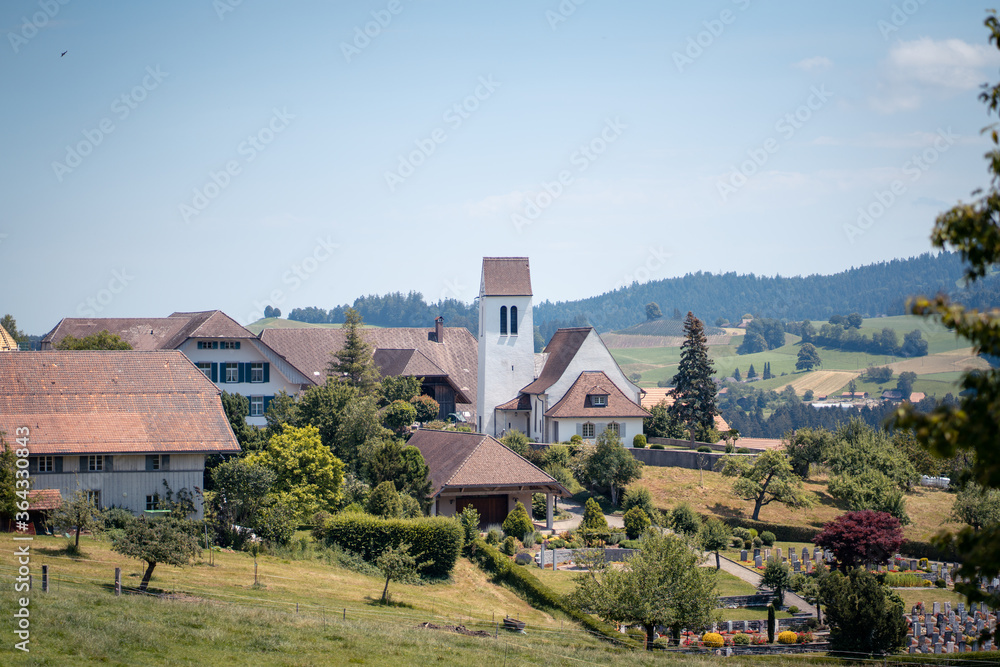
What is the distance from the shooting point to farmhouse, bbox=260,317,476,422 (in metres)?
70.2

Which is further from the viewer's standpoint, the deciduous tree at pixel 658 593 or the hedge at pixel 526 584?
the hedge at pixel 526 584

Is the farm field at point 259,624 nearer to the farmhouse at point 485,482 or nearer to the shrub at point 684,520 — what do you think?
the farmhouse at point 485,482

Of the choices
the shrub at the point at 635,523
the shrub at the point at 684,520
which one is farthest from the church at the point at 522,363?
the shrub at the point at 635,523

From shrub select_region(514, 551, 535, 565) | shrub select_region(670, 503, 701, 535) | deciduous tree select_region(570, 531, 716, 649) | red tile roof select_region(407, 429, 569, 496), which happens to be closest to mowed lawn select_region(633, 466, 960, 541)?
shrub select_region(670, 503, 701, 535)

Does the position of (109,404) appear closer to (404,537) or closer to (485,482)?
(404,537)

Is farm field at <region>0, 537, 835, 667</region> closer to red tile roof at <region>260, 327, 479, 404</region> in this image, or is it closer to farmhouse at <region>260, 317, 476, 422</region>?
farmhouse at <region>260, 317, 476, 422</region>

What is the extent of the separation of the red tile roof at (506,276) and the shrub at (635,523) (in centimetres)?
2458

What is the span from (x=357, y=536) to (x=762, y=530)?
23393mm

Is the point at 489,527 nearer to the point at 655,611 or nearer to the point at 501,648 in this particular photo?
the point at 655,611

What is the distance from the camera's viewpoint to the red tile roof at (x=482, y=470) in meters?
43.8

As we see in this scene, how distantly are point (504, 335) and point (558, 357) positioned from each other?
4.39 m

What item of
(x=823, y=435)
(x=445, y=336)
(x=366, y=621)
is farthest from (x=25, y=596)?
(x=445, y=336)

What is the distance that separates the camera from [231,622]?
23.1m

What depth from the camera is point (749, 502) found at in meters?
52.4
